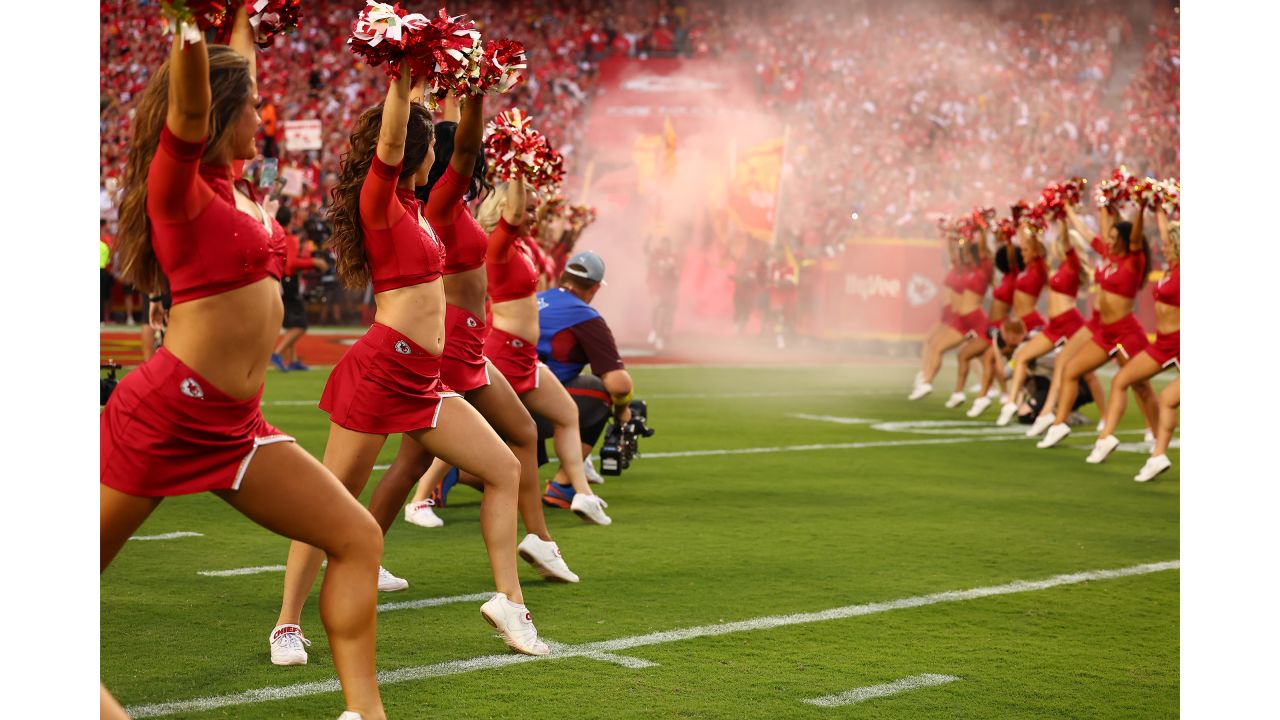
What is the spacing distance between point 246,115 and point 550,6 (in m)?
28.9

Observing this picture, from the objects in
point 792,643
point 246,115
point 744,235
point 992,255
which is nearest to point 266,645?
point 792,643

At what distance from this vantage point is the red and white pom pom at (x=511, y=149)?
5.60 meters

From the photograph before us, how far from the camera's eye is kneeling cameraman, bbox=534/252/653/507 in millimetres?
7715

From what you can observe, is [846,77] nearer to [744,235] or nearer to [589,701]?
[744,235]

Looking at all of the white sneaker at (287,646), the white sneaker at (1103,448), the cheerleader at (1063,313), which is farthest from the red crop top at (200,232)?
the cheerleader at (1063,313)

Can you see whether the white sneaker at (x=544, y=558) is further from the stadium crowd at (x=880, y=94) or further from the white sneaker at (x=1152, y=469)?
the stadium crowd at (x=880, y=94)

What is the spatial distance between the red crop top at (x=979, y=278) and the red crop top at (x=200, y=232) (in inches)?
481

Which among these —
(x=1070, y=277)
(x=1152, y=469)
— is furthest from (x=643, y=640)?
(x=1070, y=277)

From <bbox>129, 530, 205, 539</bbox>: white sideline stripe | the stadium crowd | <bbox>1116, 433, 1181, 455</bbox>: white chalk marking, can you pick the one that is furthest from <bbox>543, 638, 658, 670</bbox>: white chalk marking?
the stadium crowd

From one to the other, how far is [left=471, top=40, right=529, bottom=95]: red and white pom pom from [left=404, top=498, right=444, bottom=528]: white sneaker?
9.28ft

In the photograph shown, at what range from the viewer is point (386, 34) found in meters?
3.72

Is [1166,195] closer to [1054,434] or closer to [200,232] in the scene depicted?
[1054,434]

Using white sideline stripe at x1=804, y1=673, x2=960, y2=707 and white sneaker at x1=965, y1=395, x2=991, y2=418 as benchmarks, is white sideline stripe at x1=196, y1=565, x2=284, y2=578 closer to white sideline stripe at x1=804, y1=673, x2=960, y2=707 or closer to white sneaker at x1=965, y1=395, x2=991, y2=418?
white sideline stripe at x1=804, y1=673, x2=960, y2=707

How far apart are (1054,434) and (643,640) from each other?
23.4ft
